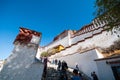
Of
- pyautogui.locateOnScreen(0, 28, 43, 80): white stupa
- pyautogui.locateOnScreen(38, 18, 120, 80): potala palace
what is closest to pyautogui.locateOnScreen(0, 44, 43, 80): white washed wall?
pyautogui.locateOnScreen(0, 28, 43, 80): white stupa

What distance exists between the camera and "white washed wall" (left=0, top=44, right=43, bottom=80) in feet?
13.8

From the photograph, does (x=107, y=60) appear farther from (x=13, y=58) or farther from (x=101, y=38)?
(x=13, y=58)

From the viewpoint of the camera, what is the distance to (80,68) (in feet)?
46.8

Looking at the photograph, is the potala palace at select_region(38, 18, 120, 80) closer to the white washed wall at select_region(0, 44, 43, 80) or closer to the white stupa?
the white stupa

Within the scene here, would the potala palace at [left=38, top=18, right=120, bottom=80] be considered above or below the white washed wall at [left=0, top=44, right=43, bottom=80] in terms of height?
above

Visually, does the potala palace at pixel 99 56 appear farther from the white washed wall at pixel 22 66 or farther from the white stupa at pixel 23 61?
the white washed wall at pixel 22 66

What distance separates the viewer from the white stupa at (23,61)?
→ 4266 mm

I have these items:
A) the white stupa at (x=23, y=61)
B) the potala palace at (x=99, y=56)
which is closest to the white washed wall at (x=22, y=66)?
the white stupa at (x=23, y=61)

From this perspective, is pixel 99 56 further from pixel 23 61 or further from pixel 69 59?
pixel 23 61

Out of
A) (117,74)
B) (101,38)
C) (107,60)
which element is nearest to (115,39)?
(101,38)

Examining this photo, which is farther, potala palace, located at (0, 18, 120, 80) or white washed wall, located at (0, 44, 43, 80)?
potala palace, located at (0, 18, 120, 80)

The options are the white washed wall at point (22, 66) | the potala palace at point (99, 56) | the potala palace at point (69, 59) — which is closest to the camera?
the white washed wall at point (22, 66)

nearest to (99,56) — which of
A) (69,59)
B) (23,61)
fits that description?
(69,59)

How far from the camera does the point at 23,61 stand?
4.61m
